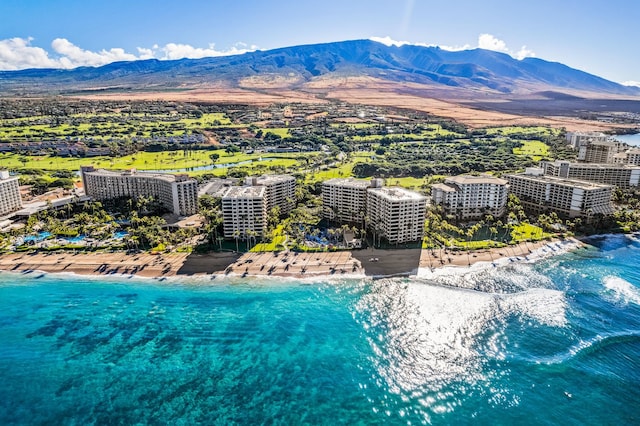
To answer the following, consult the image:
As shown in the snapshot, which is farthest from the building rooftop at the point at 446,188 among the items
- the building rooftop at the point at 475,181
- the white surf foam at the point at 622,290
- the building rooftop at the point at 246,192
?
the building rooftop at the point at 246,192

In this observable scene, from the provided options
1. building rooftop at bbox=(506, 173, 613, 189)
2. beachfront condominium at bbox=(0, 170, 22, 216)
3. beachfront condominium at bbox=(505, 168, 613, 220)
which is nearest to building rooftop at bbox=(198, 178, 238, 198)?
beachfront condominium at bbox=(0, 170, 22, 216)

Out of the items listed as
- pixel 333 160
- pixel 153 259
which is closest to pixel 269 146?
pixel 333 160

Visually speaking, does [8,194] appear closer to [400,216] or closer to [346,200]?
[346,200]

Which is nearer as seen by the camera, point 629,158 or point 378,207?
point 378,207

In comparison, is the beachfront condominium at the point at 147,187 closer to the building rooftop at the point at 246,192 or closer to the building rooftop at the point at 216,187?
the building rooftop at the point at 216,187

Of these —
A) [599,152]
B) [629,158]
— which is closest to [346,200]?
[599,152]

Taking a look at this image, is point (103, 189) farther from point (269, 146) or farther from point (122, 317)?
point (269, 146)

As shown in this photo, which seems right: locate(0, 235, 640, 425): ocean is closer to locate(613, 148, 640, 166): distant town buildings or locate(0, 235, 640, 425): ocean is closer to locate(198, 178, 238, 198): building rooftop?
locate(198, 178, 238, 198): building rooftop

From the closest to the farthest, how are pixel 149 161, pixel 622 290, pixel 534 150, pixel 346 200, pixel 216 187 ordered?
pixel 622 290 < pixel 346 200 < pixel 216 187 < pixel 149 161 < pixel 534 150
